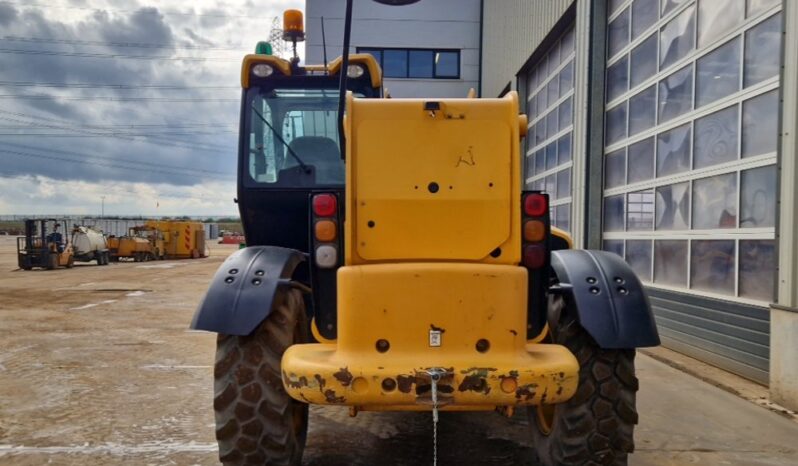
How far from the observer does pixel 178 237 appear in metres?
35.5

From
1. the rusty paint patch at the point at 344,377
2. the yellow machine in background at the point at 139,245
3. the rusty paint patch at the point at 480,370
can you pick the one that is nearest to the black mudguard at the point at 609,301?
the rusty paint patch at the point at 480,370

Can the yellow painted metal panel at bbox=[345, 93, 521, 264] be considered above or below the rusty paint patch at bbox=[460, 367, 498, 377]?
above

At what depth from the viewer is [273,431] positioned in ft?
11.2

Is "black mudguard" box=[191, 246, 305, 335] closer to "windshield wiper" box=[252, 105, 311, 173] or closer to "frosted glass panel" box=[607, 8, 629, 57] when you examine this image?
"windshield wiper" box=[252, 105, 311, 173]

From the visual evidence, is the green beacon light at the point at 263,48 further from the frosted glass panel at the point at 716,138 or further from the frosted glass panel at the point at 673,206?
the frosted glass panel at the point at 673,206

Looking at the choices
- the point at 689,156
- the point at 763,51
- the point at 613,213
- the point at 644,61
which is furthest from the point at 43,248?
the point at 763,51

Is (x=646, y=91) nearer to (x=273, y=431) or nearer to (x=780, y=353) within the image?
(x=780, y=353)

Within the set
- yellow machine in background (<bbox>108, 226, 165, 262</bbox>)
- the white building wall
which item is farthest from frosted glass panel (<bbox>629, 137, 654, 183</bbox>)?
yellow machine in background (<bbox>108, 226, 165, 262</bbox>)

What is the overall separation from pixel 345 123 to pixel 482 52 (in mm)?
19657

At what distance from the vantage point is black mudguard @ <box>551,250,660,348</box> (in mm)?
3355

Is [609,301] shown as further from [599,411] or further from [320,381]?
[320,381]

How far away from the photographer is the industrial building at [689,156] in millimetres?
5930

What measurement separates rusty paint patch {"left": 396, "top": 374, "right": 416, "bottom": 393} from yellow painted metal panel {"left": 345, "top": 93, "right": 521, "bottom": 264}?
0.64 meters

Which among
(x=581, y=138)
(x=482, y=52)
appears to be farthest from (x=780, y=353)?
(x=482, y=52)
